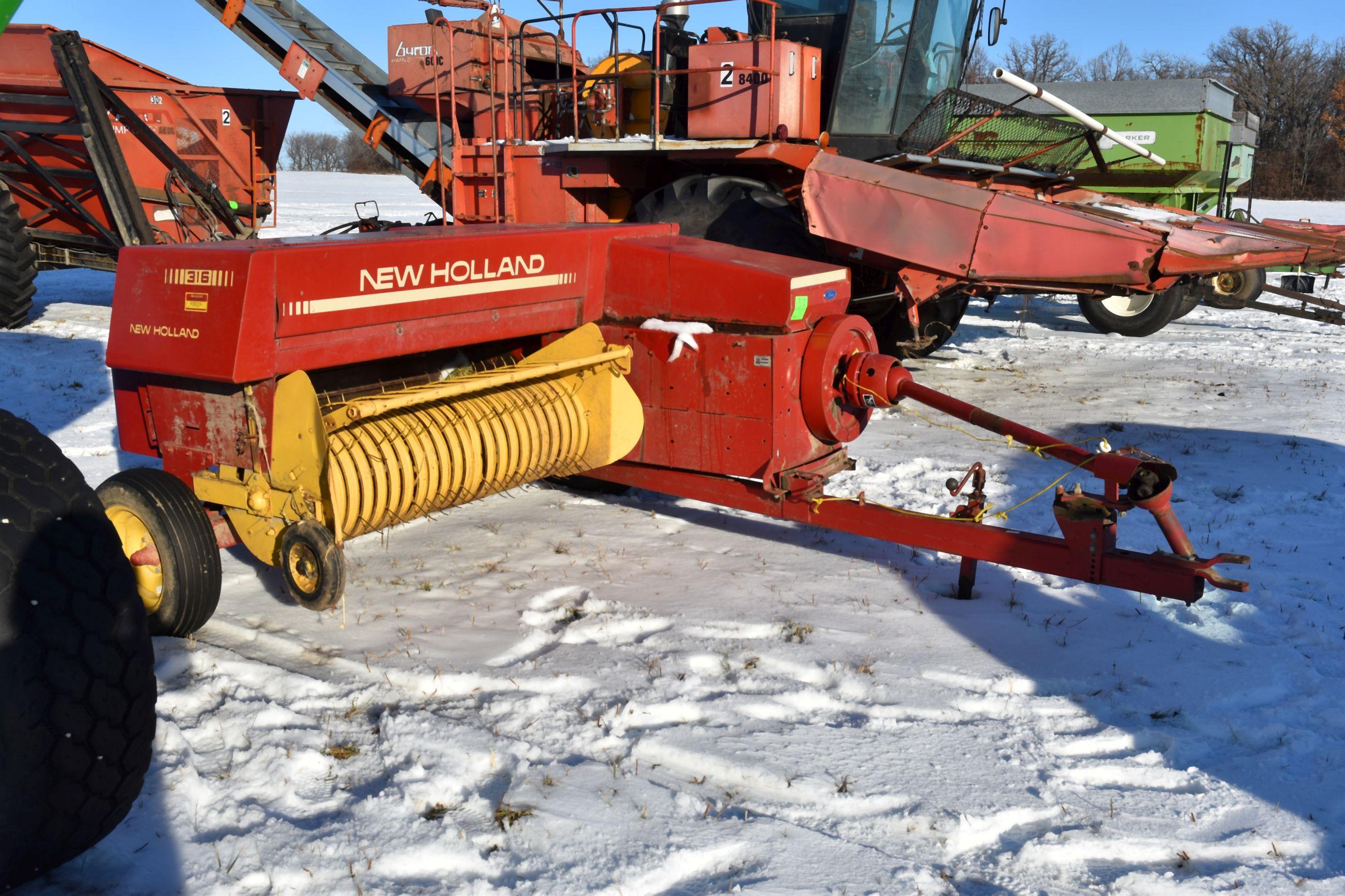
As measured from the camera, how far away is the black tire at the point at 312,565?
3262mm

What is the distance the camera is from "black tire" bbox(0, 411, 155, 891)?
1955 mm

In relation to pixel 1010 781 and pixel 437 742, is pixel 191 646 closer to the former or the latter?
pixel 437 742

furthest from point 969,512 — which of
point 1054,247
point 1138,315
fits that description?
point 1138,315

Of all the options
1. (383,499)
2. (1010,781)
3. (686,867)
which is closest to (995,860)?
(1010,781)

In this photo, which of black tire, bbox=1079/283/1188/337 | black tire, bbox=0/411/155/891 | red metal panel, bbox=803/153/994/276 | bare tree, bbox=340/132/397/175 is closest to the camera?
black tire, bbox=0/411/155/891

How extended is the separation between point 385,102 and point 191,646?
268 inches

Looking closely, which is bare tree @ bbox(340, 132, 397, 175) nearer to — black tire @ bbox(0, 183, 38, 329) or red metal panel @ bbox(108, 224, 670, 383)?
black tire @ bbox(0, 183, 38, 329)

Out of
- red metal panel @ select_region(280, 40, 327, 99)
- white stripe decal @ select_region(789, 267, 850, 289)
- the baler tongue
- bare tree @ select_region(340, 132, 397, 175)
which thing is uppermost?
bare tree @ select_region(340, 132, 397, 175)

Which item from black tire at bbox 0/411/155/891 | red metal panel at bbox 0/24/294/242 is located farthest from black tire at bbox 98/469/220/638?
red metal panel at bbox 0/24/294/242

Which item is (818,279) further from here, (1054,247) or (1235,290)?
(1235,290)

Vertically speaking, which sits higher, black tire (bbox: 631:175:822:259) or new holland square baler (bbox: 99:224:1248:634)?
black tire (bbox: 631:175:822:259)

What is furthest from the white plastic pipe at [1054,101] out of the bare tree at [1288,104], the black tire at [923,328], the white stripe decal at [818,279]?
the bare tree at [1288,104]

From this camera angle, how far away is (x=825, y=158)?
5961 millimetres

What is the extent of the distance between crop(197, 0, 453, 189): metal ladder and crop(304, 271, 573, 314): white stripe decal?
4.93 m
